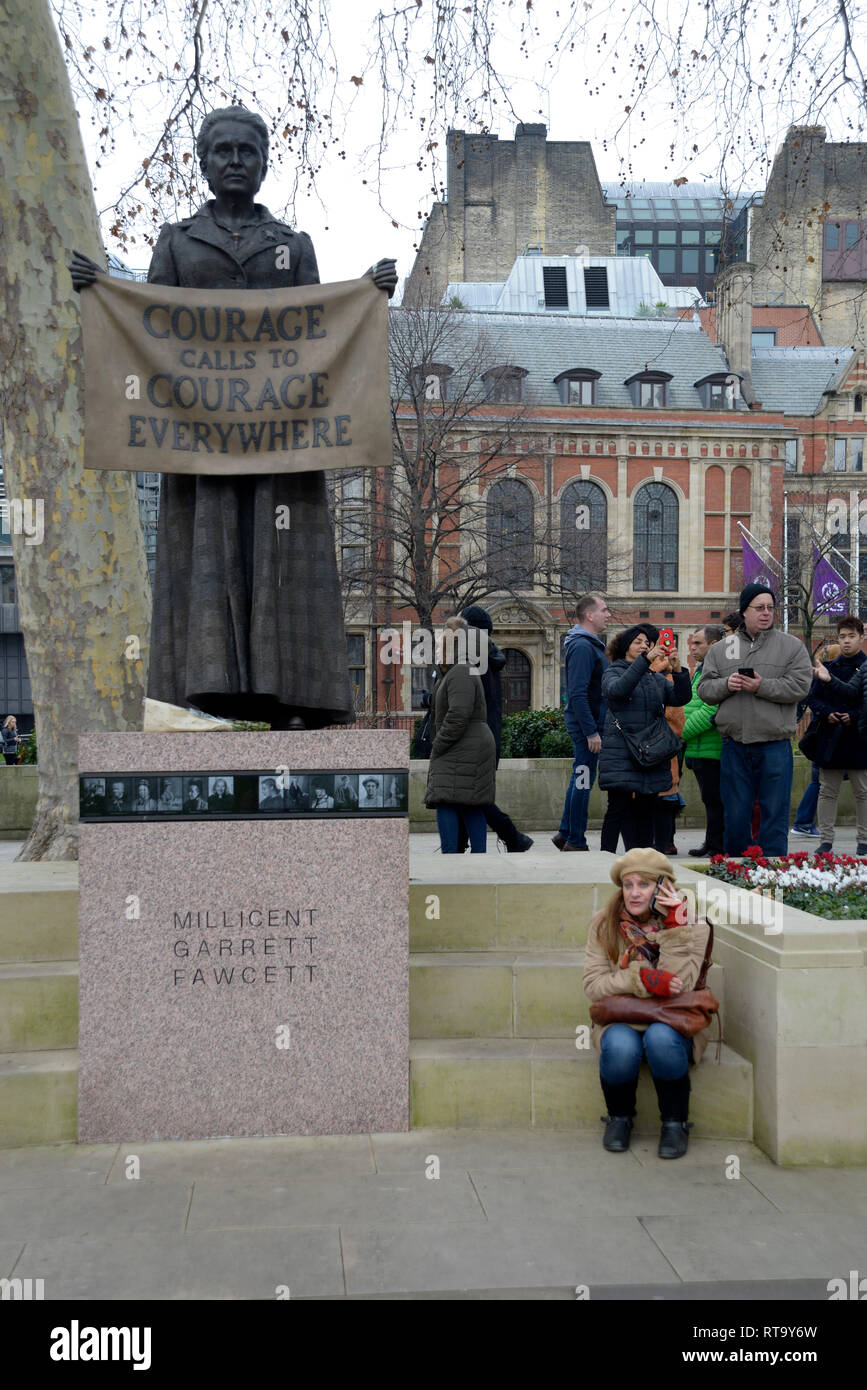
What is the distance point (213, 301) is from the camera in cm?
514

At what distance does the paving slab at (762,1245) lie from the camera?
3.64 meters

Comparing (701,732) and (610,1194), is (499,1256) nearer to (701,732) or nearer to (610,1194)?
(610,1194)

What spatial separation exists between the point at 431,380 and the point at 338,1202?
30595mm

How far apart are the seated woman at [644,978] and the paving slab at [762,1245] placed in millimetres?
612

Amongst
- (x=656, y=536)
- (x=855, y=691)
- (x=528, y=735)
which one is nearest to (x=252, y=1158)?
(x=855, y=691)

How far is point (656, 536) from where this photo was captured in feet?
151

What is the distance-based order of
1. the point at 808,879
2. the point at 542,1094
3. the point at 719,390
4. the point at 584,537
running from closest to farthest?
the point at 542,1094 → the point at 808,879 → the point at 584,537 → the point at 719,390

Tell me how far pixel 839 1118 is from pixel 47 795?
5.46 m

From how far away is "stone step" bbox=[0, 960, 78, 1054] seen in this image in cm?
506

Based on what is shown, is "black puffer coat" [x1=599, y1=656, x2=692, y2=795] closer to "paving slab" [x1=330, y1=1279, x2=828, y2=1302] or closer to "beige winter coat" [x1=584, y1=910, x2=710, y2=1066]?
"beige winter coat" [x1=584, y1=910, x2=710, y2=1066]

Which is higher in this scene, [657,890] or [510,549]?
[510,549]

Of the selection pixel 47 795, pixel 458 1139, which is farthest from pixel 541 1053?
pixel 47 795

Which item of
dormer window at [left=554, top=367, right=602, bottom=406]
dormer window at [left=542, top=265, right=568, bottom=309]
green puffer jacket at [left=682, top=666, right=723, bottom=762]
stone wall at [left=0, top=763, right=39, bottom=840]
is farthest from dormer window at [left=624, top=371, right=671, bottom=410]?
green puffer jacket at [left=682, top=666, right=723, bottom=762]

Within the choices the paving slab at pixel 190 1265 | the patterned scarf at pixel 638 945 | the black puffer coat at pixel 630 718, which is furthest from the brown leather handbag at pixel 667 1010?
the black puffer coat at pixel 630 718
